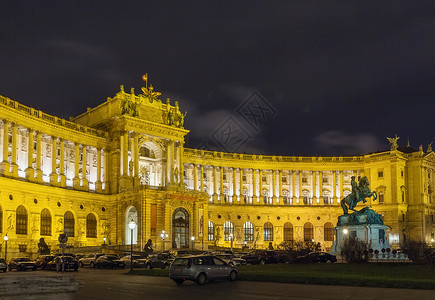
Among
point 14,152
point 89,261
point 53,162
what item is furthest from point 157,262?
point 53,162

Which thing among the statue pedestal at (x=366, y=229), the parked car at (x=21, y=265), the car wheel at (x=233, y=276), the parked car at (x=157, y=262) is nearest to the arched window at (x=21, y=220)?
the parked car at (x=21, y=265)

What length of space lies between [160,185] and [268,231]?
1091 inches

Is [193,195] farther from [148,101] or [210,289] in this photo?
[210,289]

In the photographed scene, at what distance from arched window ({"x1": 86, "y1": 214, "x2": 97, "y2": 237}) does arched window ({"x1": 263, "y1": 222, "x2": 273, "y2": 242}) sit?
37261mm

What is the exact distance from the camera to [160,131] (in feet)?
289

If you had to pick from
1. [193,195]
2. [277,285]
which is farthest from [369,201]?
[277,285]

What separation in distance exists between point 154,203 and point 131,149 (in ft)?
32.1

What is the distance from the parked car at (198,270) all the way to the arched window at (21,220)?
41.3 metres

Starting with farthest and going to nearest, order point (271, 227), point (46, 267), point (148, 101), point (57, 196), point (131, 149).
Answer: point (271, 227), point (148, 101), point (131, 149), point (57, 196), point (46, 267)

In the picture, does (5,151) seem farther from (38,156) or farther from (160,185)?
(160,185)

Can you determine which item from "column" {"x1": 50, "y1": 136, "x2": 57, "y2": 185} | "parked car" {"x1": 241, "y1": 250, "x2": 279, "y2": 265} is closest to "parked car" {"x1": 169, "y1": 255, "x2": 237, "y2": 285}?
"parked car" {"x1": 241, "y1": 250, "x2": 279, "y2": 265}

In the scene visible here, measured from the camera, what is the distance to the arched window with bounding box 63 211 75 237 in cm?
7556

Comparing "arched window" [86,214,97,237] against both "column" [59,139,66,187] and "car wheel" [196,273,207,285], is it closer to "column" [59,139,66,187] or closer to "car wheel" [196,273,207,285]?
"column" [59,139,66,187]

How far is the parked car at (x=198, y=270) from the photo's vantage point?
31.0 meters
